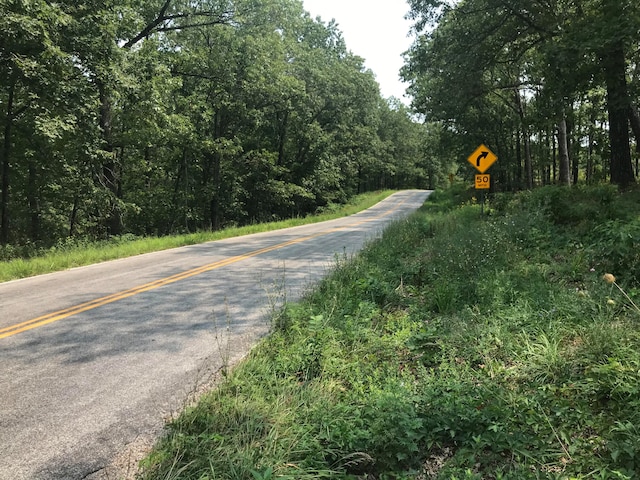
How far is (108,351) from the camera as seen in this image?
4375mm

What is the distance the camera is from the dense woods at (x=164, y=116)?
43.8 feet

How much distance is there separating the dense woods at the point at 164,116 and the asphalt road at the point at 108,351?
776 cm

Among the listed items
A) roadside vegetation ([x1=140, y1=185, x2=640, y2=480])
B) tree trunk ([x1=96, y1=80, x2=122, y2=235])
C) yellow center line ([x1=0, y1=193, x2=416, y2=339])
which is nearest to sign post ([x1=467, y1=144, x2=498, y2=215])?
roadside vegetation ([x1=140, y1=185, x2=640, y2=480])

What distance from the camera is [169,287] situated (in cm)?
734

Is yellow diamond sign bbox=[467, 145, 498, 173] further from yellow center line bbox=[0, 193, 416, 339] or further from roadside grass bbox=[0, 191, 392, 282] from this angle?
roadside grass bbox=[0, 191, 392, 282]

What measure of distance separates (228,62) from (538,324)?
80.2 ft

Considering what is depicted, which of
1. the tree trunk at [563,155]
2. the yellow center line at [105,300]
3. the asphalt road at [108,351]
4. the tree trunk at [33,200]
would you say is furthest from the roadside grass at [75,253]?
the tree trunk at [563,155]

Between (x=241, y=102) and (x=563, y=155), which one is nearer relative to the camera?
(x=563, y=155)

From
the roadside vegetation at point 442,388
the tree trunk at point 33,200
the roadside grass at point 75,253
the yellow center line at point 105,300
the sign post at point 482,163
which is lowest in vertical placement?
the roadside vegetation at point 442,388

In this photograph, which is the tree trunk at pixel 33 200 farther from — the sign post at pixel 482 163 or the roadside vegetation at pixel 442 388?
the roadside vegetation at pixel 442 388

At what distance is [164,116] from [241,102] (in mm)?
9646

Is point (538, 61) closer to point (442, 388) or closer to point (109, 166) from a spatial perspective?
point (442, 388)

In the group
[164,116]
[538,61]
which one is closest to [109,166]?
[164,116]

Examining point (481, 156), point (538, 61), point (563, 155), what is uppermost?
point (538, 61)
